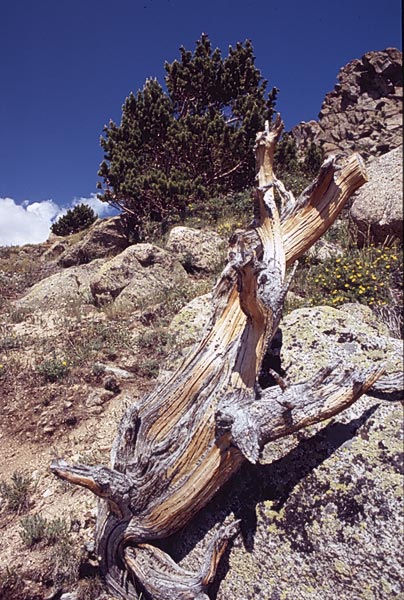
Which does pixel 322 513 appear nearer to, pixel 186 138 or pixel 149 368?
pixel 149 368

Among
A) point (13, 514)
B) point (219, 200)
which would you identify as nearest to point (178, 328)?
point (13, 514)

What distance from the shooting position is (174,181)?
1330 centimetres

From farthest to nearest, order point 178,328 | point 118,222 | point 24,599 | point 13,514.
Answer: point 118,222 < point 178,328 < point 13,514 < point 24,599

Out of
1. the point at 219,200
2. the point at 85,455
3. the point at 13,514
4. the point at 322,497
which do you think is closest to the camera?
the point at 322,497

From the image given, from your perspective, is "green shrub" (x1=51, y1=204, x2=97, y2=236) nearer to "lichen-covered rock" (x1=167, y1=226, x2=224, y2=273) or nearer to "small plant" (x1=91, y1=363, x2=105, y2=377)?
"lichen-covered rock" (x1=167, y1=226, x2=224, y2=273)

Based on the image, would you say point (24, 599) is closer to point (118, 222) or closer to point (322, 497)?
point (322, 497)

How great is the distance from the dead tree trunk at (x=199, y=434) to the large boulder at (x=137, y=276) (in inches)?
197

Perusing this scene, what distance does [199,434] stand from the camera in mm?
3160

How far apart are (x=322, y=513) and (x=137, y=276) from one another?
23.1 feet

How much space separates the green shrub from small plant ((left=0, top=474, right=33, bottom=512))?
76.4 ft

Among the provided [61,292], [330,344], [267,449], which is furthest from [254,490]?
[61,292]

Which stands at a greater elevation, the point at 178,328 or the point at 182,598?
the point at 178,328

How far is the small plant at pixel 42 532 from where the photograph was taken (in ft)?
12.1

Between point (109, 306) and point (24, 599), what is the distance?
5.82 meters
